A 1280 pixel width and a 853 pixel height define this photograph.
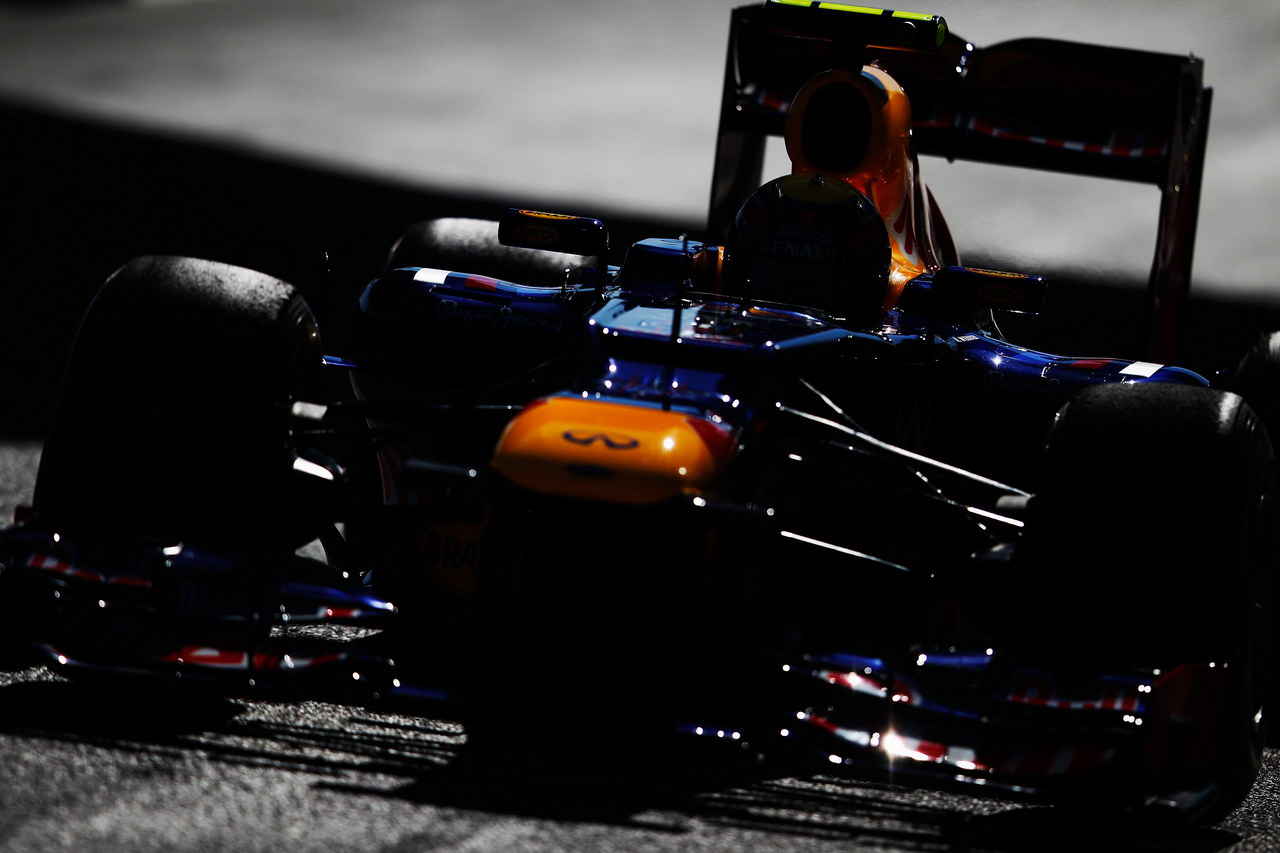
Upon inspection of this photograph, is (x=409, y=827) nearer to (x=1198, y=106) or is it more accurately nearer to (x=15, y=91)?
(x=1198, y=106)

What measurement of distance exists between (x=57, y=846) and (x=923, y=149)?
5.53 meters

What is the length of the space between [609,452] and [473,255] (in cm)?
302

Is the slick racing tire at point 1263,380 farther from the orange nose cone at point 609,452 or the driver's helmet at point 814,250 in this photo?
the orange nose cone at point 609,452

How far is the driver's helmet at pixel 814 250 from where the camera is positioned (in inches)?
224

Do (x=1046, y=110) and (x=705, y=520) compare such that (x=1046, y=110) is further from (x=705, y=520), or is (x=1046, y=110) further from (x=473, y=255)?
(x=705, y=520)

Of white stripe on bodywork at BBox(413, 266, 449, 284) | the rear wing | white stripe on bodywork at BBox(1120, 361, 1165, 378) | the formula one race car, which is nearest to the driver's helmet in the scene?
the formula one race car

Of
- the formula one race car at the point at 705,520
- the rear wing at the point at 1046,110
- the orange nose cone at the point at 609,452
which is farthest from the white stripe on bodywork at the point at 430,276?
the rear wing at the point at 1046,110

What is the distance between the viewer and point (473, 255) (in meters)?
7.08

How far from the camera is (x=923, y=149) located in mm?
8102

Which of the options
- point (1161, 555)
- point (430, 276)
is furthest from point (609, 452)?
point (430, 276)

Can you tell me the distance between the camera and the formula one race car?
13.8 ft

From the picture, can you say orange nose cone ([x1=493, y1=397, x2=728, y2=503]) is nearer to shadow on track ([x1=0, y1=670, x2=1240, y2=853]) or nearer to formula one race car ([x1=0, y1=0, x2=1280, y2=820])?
formula one race car ([x1=0, y1=0, x2=1280, y2=820])

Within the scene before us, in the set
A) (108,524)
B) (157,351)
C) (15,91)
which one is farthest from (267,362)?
(15,91)

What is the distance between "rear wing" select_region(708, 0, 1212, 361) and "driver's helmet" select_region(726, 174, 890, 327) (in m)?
1.62
